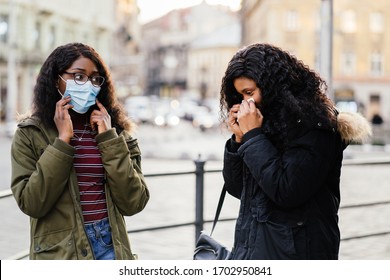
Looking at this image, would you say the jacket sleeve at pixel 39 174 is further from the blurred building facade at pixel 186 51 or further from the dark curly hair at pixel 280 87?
the blurred building facade at pixel 186 51

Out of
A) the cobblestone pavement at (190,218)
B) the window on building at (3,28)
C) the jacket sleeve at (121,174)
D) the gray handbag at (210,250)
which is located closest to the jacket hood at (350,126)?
the gray handbag at (210,250)

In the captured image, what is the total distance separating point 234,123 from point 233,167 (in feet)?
0.57

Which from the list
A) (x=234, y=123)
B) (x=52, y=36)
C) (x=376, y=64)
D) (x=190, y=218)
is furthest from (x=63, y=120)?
(x=376, y=64)

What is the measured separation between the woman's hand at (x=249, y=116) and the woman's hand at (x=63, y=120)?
0.69 metres

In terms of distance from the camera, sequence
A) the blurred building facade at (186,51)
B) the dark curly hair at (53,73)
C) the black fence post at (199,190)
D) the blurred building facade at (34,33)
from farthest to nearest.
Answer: the blurred building facade at (186,51) → the blurred building facade at (34,33) → the black fence post at (199,190) → the dark curly hair at (53,73)

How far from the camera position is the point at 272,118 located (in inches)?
108

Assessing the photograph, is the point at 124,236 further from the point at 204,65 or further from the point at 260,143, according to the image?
the point at 204,65

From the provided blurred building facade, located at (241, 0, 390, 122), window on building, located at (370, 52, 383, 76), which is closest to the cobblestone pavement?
blurred building facade, located at (241, 0, 390, 122)

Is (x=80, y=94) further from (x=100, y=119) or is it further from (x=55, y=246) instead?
(x=55, y=246)

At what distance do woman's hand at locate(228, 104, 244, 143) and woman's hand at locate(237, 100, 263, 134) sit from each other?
54 millimetres

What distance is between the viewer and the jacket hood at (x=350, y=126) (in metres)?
2.77

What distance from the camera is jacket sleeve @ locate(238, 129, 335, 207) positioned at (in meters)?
2.60

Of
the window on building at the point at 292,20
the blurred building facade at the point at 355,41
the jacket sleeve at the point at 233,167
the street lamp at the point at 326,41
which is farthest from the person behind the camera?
the window on building at the point at 292,20
